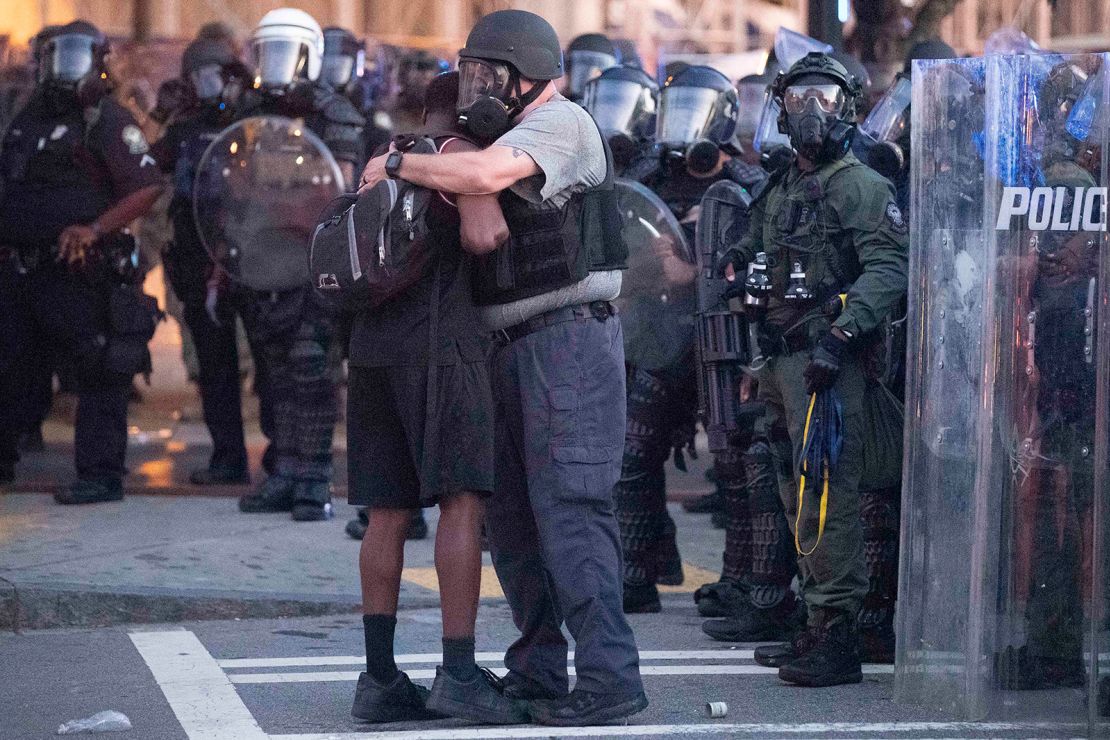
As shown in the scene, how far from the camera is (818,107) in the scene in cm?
561

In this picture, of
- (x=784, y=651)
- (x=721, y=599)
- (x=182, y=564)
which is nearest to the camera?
(x=784, y=651)

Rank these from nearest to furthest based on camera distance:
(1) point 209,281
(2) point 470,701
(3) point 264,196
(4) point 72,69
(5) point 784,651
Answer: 1. (2) point 470,701
2. (5) point 784,651
3. (3) point 264,196
4. (4) point 72,69
5. (1) point 209,281

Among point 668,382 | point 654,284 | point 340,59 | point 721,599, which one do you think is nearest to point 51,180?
point 340,59

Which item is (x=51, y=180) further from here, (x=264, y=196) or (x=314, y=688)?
(x=314, y=688)

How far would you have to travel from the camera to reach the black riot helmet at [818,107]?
5.59 metres

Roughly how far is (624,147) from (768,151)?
78 centimetres

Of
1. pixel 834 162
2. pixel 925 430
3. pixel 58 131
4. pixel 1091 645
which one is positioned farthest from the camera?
pixel 58 131

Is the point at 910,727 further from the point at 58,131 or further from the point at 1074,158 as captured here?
the point at 58,131

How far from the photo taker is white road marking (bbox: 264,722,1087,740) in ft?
15.7

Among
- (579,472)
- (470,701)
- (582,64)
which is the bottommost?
(470,701)

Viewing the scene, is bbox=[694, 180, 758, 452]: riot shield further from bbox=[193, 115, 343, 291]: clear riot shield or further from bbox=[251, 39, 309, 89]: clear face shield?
bbox=[251, 39, 309, 89]: clear face shield

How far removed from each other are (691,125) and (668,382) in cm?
117

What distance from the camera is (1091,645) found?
485cm

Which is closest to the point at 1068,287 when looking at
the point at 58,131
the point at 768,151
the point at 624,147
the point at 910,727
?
the point at 910,727
